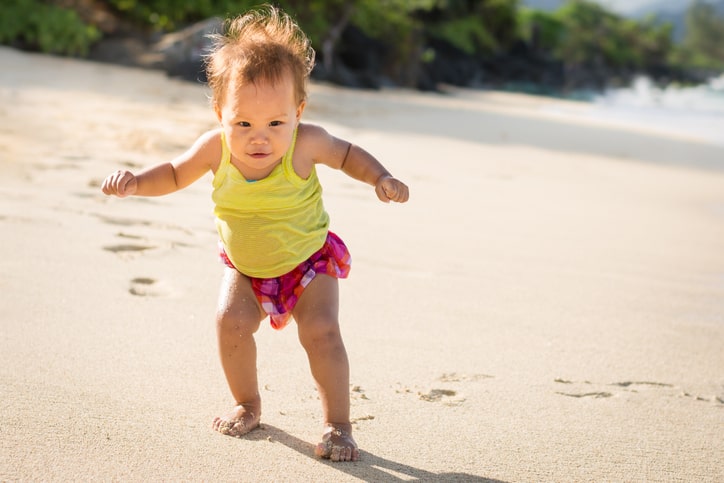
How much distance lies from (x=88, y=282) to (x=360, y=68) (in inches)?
652

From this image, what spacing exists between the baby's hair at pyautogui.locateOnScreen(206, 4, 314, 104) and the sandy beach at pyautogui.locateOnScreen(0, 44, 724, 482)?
2.74 feet

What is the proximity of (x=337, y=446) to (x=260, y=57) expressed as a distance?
0.98 metres

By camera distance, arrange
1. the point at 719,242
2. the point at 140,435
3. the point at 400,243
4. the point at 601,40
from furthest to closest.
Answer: the point at 601,40 → the point at 719,242 → the point at 400,243 → the point at 140,435

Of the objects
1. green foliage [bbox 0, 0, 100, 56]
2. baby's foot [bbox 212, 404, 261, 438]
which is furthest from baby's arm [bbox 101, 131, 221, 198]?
green foliage [bbox 0, 0, 100, 56]

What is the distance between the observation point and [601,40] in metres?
48.7

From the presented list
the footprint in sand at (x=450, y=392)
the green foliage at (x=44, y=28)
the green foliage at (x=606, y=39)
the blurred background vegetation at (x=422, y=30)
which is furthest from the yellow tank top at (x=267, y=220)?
the green foliage at (x=606, y=39)

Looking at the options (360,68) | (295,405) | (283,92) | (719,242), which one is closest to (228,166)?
(283,92)

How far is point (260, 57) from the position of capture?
209cm

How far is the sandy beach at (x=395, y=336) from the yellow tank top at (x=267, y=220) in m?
0.40

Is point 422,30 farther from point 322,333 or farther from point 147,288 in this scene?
point 322,333

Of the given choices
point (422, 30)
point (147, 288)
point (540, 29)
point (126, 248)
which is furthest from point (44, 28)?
point (540, 29)

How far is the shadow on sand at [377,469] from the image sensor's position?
187cm

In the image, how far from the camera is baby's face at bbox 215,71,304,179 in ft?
6.86

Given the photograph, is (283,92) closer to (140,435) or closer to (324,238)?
(324,238)
